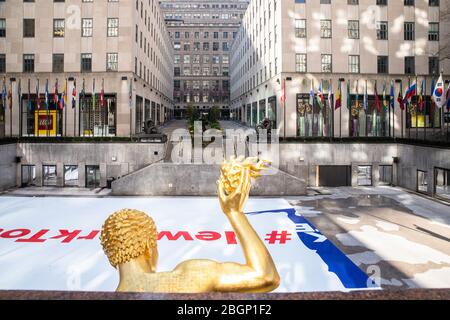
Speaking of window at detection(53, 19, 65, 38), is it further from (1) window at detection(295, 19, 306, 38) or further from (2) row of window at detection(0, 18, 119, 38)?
(1) window at detection(295, 19, 306, 38)

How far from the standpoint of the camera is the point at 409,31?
40.4 m

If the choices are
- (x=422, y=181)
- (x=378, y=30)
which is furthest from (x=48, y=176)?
(x=378, y=30)

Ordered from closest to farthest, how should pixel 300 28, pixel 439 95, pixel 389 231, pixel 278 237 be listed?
pixel 278 237 < pixel 389 231 < pixel 439 95 < pixel 300 28

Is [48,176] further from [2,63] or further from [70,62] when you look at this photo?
[2,63]

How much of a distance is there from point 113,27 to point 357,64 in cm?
2853

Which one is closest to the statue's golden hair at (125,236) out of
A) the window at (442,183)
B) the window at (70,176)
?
the window at (442,183)

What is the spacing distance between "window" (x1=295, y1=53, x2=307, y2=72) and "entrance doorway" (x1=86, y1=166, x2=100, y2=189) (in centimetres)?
2480

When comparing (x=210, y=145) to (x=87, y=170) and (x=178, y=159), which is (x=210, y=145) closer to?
(x=178, y=159)

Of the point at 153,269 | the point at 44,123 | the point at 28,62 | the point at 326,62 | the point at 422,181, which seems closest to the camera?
the point at 153,269

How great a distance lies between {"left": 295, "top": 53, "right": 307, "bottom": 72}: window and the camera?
39.3 metres

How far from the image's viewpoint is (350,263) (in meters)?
14.4

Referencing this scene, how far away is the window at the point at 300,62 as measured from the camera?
39.3 metres

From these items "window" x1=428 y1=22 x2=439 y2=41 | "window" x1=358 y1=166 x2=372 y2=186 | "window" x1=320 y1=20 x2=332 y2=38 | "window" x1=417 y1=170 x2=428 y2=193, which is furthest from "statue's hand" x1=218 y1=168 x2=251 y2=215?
"window" x1=428 y1=22 x2=439 y2=41

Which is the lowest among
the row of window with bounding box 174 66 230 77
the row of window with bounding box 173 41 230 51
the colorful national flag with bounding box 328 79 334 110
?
the colorful national flag with bounding box 328 79 334 110
